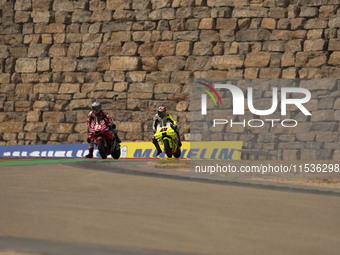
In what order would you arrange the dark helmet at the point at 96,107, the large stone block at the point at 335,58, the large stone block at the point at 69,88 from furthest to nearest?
the large stone block at the point at 69,88 < the large stone block at the point at 335,58 < the dark helmet at the point at 96,107

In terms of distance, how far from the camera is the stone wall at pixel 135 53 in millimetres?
22906

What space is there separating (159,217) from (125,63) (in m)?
16.6

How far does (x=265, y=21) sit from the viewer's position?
23172 mm

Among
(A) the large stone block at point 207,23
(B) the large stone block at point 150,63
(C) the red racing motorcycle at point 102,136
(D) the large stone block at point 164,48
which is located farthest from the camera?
(B) the large stone block at point 150,63

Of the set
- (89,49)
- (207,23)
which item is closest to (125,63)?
(89,49)

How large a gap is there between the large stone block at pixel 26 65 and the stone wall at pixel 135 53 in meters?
0.03

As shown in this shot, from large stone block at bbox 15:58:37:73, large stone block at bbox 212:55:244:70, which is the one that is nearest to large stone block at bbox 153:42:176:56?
large stone block at bbox 212:55:244:70

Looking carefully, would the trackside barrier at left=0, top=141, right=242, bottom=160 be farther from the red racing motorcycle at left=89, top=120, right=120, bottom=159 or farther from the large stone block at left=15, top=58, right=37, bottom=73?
the red racing motorcycle at left=89, top=120, right=120, bottom=159

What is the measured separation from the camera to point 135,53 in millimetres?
24484

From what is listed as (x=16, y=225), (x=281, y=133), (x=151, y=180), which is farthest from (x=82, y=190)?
(x=281, y=133)

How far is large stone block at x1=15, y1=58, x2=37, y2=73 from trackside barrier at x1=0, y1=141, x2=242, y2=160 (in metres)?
2.71

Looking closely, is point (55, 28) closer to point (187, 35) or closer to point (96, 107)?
point (187, 35)

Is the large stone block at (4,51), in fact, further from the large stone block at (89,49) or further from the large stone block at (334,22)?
the large stone block at (334,22)

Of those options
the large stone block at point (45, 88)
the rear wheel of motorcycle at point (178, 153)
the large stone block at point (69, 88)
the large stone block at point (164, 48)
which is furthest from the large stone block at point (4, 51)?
the rear wheel of motorcycle at point (178, 153)
